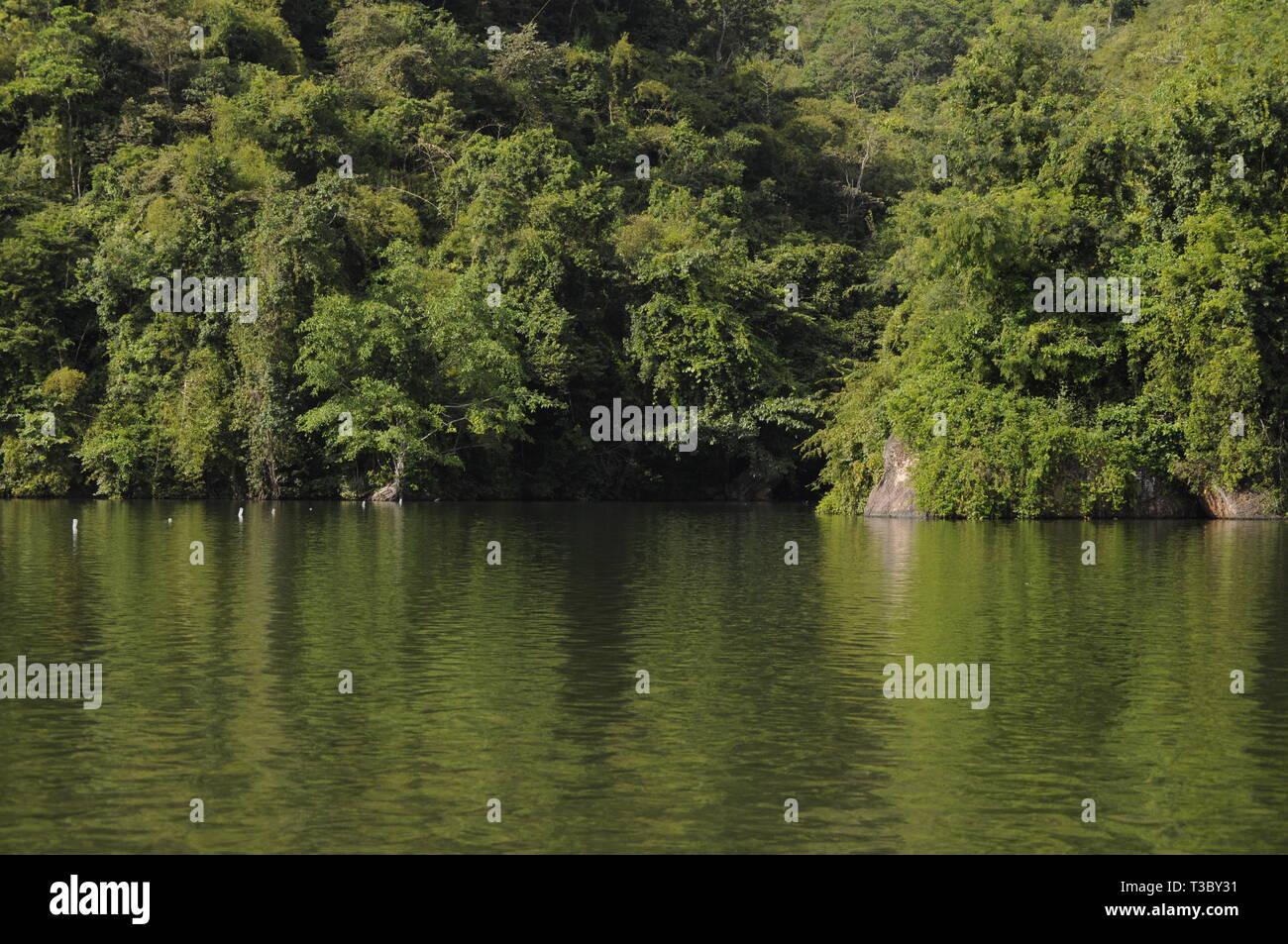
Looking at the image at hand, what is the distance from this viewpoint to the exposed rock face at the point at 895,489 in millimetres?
52594

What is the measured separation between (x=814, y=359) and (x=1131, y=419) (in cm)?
1862

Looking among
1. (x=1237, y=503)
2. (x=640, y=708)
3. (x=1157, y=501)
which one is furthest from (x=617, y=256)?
(x=640, y=708)

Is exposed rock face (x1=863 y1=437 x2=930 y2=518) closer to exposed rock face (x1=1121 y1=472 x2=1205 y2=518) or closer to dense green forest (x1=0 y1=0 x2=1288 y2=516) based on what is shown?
dense green forest (x1=0 y1=0 x2=1288 y2=516)

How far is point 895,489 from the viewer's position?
176 feet

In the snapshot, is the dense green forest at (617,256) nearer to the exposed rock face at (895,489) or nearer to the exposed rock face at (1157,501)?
the exposed rock face at (1157,501)

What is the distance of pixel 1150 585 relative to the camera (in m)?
28.7

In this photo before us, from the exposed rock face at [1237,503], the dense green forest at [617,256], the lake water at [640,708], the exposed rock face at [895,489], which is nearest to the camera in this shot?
the lake water at [640,708]

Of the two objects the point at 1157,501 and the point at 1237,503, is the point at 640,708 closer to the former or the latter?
the point at 1157,501

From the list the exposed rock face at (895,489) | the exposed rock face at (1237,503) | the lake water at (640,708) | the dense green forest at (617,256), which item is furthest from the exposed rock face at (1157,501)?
the lake water at (640,708)

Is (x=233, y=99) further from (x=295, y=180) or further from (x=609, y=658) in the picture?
(x=609, y=658)

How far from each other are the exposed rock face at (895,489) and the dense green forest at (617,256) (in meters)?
0.72

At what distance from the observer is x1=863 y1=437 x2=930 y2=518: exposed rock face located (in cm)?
5259

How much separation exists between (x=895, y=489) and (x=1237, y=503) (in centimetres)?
1120
